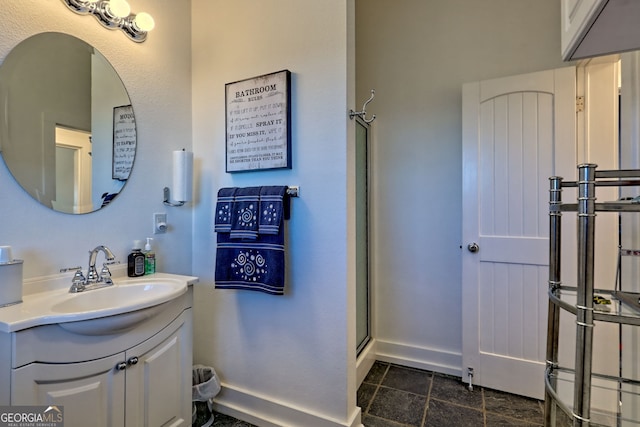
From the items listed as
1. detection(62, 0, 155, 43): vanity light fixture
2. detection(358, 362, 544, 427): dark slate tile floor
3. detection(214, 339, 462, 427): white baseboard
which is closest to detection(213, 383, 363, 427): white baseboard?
detection(214, 339, 462, 427): white baseboard

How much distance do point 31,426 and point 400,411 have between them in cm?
174

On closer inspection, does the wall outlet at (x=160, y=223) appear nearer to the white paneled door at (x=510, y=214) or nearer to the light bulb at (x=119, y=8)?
the light bulb at (x=119, y=8)

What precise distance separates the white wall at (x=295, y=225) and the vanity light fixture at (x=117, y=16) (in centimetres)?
37

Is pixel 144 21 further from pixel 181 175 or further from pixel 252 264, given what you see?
pixel 252 264

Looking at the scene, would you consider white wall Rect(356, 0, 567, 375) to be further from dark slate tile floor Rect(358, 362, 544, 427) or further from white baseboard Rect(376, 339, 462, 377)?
dark slate tile floor Rect(358, 362, 544, 427)

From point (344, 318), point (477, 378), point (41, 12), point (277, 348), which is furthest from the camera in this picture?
point (477, 378)

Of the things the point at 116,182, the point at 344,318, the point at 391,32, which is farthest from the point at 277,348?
the point at 391,32

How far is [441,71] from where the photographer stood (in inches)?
89.0

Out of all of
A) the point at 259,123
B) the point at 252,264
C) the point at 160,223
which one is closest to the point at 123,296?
the point at 160,223

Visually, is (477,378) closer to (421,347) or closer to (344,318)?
(421,347)

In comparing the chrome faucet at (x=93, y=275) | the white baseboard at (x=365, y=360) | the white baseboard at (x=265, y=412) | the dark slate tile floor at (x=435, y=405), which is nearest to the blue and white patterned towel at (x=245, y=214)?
the chrome faucet at (x=93, y=275)

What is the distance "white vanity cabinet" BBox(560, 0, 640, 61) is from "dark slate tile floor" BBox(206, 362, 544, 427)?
188 cm

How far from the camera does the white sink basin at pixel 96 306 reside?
0.97 m

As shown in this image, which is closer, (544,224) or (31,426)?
(31,426)
